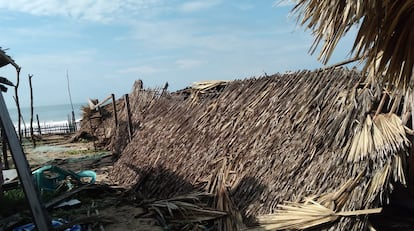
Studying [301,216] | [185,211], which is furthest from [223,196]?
[301,216]

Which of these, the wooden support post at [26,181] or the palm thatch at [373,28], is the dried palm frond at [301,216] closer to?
the palm thatch at [373,28]

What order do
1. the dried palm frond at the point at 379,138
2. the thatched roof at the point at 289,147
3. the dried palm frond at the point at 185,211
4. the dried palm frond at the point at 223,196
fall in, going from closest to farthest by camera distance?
the dried palm frond at the point at 379,138, the thatched roof at the point at 289,147, the dried palm frond at the point at 223,196, the dried palm frond at the point at 185,211

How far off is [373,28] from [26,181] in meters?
3.71

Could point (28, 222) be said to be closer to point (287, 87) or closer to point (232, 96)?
point (232, 96)

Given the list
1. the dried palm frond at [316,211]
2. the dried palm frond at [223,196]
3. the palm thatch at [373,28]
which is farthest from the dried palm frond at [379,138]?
the dried palm frond at [223,196]

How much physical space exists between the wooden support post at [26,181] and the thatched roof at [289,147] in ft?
7.08

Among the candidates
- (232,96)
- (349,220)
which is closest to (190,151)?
(232,96)

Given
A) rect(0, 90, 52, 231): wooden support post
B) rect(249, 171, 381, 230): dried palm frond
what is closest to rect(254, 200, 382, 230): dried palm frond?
rect(249, 171, 381, 230): dried palm frond

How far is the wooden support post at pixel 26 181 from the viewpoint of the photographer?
13.8 ft

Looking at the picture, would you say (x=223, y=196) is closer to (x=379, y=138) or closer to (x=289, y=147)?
(x=289, y=147)

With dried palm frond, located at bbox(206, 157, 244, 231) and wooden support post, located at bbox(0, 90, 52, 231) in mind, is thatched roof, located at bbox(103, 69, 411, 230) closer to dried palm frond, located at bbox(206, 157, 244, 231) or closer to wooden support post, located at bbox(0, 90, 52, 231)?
dried palm frond, located at bbox(206, 157, 244, 231)

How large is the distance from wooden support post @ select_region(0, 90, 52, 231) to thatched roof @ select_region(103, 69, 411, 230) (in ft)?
7.08

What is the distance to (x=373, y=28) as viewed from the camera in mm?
2355

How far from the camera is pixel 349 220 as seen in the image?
3.84m
